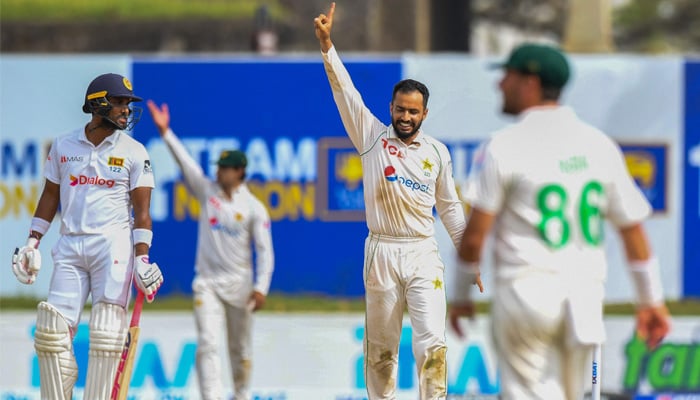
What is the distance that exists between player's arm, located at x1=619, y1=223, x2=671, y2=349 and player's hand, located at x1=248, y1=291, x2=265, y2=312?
15.6ft

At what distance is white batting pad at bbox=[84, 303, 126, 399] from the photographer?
7359 millimetres

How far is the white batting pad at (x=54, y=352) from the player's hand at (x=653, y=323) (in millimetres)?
3232

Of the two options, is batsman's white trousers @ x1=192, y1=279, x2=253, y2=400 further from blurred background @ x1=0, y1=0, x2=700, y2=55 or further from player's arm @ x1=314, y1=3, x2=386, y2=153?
blurred background @ x1=0, y1=0, x2=700, y2=55

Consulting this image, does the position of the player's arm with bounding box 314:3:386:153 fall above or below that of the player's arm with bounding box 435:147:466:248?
above

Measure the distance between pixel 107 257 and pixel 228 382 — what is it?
3650mm

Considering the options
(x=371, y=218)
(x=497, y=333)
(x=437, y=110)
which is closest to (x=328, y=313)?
(x=437, y=110)

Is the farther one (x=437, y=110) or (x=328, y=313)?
(x=437, y=110)

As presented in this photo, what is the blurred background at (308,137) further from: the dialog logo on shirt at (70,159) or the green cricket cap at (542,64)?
the green cricket cap at (542,64)

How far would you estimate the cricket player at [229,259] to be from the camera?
32.5ft

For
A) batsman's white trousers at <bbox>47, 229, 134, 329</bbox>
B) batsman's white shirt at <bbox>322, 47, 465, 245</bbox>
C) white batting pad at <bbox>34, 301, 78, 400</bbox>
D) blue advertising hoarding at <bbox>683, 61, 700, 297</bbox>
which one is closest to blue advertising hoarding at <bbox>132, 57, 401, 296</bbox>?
blue advertising hoarding at <bbox>683, 61, 700, 297</bbox>

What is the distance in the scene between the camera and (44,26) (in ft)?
81.2

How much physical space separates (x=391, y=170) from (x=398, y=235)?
0.37 meters

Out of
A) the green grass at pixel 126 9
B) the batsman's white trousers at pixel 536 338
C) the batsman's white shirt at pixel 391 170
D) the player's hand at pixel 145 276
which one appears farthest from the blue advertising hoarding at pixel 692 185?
the green grass at pixel 126 9

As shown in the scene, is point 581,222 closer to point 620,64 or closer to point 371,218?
point 371,218
